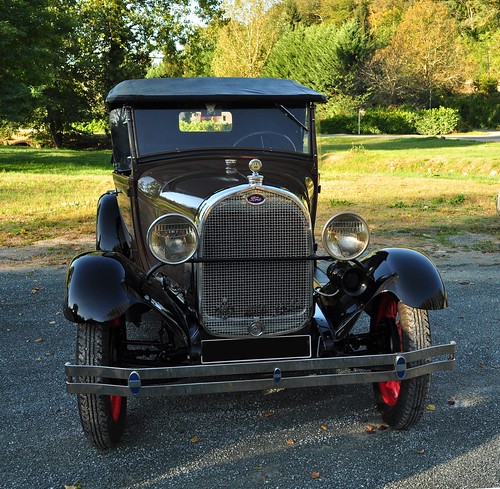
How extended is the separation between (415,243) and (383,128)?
3265 centimetres

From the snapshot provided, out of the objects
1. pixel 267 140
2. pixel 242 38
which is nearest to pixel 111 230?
pixel 267 140

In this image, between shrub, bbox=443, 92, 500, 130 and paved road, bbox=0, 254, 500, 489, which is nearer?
paved road, bbox=0, 254, 500, 489

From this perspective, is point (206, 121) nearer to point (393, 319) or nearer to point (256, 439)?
point (393, 319)

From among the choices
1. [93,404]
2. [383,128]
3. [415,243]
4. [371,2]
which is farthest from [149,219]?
[371,2]

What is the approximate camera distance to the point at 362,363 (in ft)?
10.3

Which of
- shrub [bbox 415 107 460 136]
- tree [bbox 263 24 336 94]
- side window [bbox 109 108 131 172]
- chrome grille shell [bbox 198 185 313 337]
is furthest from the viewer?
tree [bbox 263 24 336 94]

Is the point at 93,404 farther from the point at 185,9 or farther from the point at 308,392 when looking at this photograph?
the point at 185,9

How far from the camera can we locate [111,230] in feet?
17.6

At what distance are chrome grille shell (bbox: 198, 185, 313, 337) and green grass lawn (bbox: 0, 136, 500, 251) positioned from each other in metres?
1.72

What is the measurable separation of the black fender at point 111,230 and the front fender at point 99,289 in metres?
1.69

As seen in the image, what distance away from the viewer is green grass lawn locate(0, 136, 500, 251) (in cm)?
992

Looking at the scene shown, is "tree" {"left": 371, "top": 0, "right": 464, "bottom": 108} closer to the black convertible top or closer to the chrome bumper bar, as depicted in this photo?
the black convertible top

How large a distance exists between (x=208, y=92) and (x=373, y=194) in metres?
9.65

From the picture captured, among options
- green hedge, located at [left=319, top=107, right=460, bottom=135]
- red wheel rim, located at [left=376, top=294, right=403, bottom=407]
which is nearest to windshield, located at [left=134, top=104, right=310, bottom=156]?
red wheel rim, located at [left=376, top=294, right=403, bottom=407]
